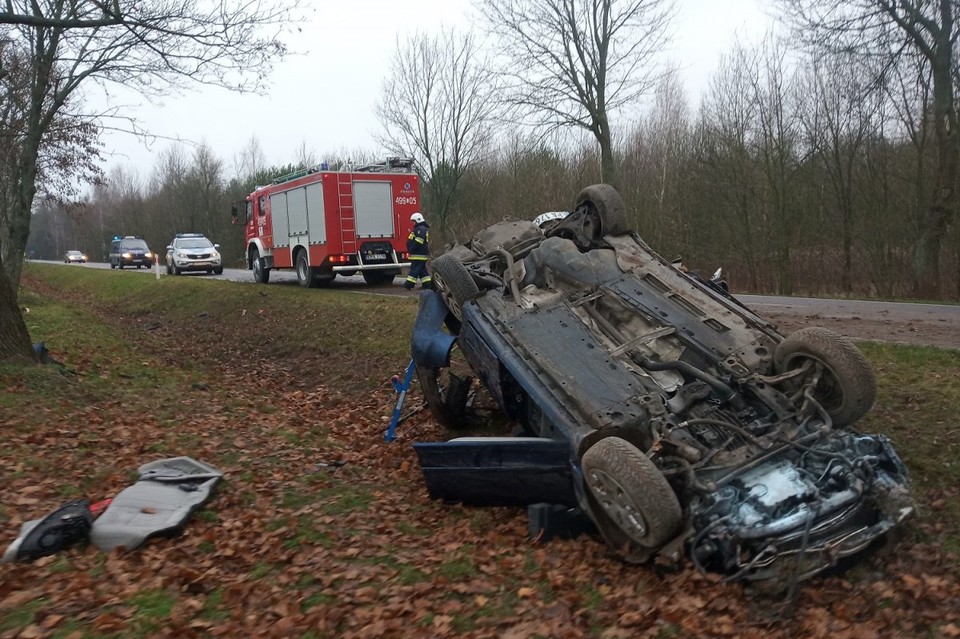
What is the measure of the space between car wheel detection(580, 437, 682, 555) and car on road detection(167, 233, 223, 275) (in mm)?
24471

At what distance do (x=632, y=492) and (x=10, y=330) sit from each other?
7518 millimetres

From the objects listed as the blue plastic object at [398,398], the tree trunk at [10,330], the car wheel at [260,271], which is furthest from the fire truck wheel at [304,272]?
the blue plastic object at [398,398]

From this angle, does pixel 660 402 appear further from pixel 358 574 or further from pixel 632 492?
pixel 358 574

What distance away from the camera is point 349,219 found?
1670 cm

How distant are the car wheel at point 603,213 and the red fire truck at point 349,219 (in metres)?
10.8

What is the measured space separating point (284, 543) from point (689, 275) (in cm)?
373

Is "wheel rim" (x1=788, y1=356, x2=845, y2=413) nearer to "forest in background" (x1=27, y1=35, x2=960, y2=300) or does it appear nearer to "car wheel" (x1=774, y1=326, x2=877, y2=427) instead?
"car wheel" (x1=774, y1=326, x2=877, y2=427)

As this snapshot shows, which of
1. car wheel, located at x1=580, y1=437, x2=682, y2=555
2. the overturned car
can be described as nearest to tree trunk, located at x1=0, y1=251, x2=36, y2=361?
the overturned car

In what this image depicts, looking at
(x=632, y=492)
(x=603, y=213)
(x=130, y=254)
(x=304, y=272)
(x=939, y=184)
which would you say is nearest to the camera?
(x=632, y=492)

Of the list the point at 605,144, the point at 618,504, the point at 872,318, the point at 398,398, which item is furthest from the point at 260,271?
the point at 618,504

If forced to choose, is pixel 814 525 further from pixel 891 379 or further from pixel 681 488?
pixel 891 379

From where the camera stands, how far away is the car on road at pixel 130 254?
34.0 metres

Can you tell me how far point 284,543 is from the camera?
14.9ft

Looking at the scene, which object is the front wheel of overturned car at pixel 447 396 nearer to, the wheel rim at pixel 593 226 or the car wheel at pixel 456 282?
the car wheel at pixel 456 282
